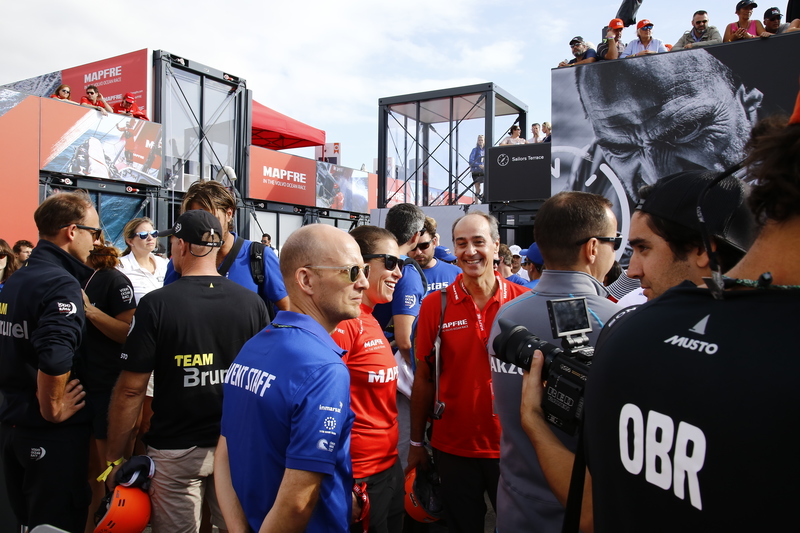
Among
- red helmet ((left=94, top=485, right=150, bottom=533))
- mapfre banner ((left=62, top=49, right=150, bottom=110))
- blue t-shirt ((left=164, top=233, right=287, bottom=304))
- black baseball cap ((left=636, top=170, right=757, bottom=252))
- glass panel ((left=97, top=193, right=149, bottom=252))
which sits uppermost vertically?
mapfre banner ((left=62, top=49, right=150, bottom=110))

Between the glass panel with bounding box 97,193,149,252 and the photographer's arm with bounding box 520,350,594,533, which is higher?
the glass panel with bounding box 97,193,149,252

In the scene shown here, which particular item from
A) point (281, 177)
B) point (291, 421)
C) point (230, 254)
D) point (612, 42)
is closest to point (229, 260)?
point (230, 254)

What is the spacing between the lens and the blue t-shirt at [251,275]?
3367 mm

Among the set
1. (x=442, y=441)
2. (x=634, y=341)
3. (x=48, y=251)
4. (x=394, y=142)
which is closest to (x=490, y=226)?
(x=442, y=441)

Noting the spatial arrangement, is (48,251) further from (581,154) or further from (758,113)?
(758,113)

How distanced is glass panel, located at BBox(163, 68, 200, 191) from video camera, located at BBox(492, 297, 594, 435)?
1372 centimetres

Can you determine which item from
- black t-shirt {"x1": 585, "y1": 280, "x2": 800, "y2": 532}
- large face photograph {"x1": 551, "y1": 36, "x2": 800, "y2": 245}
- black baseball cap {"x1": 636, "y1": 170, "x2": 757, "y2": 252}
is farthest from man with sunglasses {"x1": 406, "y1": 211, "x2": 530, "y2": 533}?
large face photograph {"x1": 551, "y1": 36, "x2": 800, "y2": 245}

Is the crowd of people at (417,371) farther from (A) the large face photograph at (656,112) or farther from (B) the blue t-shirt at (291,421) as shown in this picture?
(A) the large face photograph at (656,112)

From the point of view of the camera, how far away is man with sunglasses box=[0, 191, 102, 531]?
276 centimetres

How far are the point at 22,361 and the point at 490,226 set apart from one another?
2.78 m

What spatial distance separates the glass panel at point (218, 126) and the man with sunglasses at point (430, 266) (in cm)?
1197

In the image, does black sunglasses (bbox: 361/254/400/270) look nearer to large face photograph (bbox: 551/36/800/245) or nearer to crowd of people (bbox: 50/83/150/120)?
large face photograph (bbox: 551/36/800/245)

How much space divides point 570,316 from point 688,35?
965 cm

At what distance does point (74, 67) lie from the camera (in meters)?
16.3
